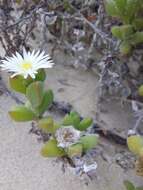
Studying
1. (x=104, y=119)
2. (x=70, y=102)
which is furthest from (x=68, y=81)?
(x=104, y=119)

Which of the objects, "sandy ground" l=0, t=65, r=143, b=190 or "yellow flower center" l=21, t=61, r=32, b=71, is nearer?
"yellow flower center" l=21, t=61, r=32, b=71

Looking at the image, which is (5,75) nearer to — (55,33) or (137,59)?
(55,33)

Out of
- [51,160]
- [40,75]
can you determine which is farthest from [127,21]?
[51,160]

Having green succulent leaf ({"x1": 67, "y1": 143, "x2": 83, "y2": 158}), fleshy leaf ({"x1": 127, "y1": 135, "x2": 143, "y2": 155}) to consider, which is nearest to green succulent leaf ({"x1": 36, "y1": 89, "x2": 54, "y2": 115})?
green succulent leaf ({"x1": 67, "y1": 143, "x2": 83, "y2": 158})

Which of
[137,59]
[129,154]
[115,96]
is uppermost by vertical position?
[137,59]

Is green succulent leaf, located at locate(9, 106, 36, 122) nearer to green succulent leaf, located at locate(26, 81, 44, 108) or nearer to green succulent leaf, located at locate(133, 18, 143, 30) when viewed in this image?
green succulent leaf, located at locate(26, 81, 44, 108)

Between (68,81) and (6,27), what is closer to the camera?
(6,27)
